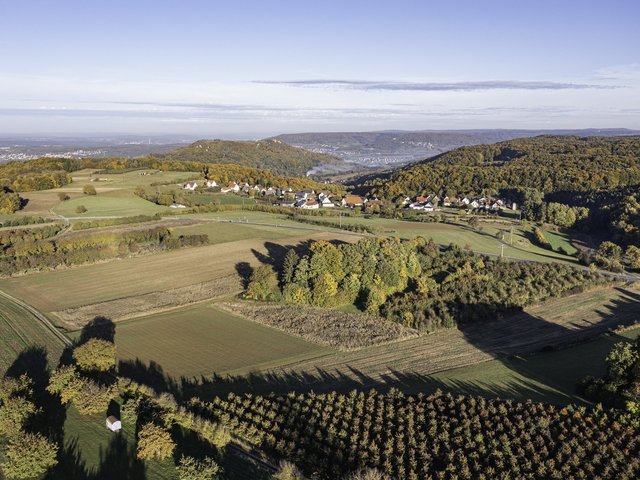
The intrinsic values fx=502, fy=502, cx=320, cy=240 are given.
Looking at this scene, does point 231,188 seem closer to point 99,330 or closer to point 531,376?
point 99,330

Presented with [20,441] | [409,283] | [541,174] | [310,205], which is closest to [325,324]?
[409,283]

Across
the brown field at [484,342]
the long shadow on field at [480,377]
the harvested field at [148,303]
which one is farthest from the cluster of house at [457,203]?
the long shadow on field at [480,377]

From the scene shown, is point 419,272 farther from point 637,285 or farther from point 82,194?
point 82,194

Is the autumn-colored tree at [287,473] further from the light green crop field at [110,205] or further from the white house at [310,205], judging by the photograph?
the white house at [310,205]

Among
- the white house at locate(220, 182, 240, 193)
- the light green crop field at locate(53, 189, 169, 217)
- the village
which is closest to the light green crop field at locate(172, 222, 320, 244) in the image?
the light green crop field at locate(53, 189, 169, 217)

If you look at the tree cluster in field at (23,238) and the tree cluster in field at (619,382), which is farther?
the tree cluster in field at (23,238)
